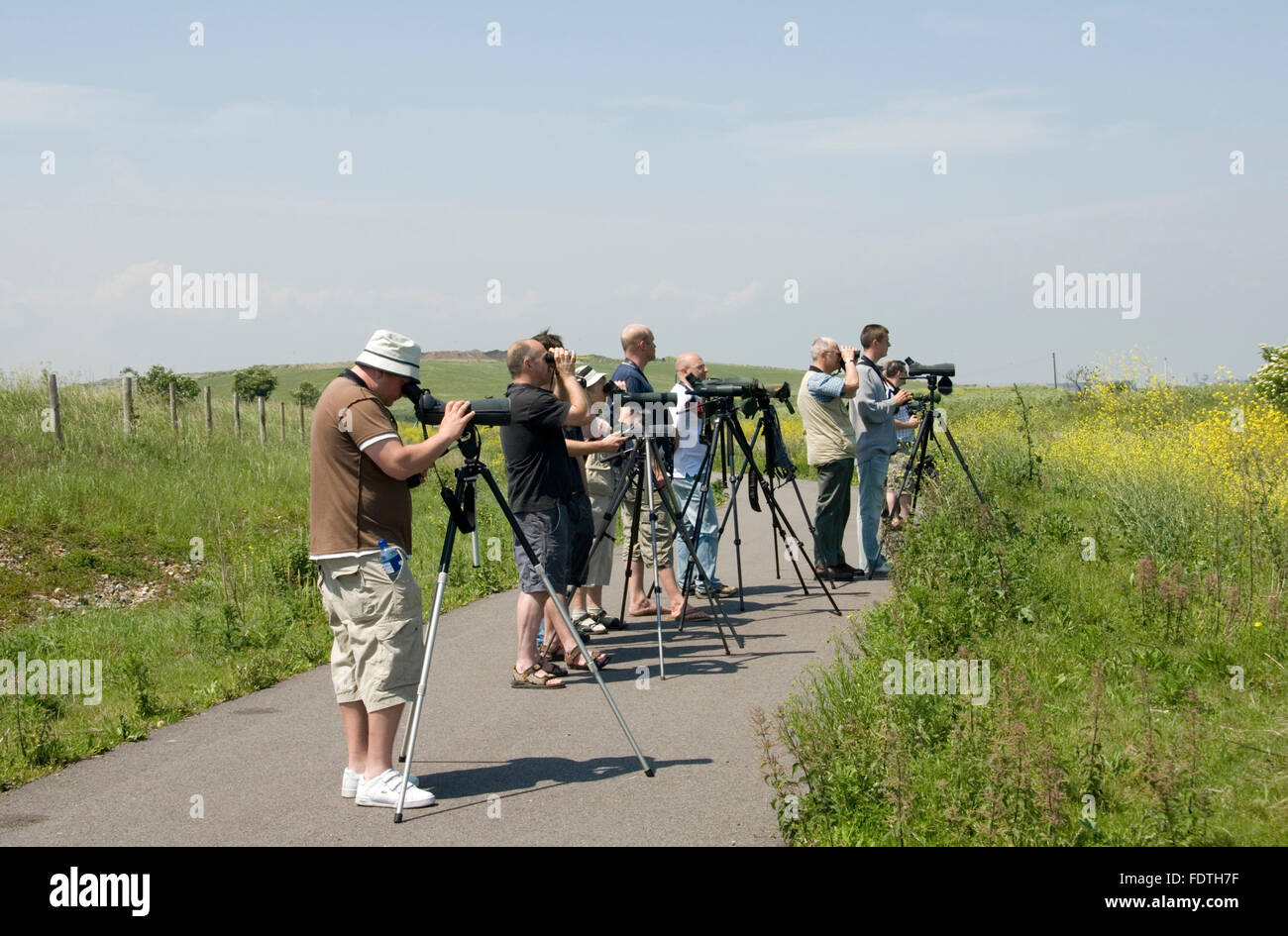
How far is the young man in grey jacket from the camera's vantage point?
40.4 ft

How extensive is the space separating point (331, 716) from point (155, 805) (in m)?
1.88

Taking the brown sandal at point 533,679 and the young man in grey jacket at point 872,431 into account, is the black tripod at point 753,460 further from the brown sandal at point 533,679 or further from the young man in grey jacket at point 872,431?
the brown sandal at point 533,679

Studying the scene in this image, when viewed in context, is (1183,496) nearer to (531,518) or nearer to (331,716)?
(531,518)

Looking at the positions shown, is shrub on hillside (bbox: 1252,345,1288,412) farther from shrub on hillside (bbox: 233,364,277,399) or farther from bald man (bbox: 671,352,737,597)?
shrub on hillside (bbox: 233,364,277,399)

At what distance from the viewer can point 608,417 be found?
10.0m

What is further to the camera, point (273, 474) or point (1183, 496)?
point (273, 474)

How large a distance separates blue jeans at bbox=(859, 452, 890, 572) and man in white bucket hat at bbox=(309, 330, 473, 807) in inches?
289

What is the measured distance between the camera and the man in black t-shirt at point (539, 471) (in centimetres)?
788

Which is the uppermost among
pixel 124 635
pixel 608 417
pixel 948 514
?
pixel 608 417

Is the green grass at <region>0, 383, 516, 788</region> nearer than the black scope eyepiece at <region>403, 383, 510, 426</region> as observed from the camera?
No

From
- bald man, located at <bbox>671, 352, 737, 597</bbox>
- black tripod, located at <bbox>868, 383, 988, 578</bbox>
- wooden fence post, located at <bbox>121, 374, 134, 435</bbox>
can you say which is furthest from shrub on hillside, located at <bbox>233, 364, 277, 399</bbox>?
bald man, located at <bbox>671, 352, 737, 597</bbox>
